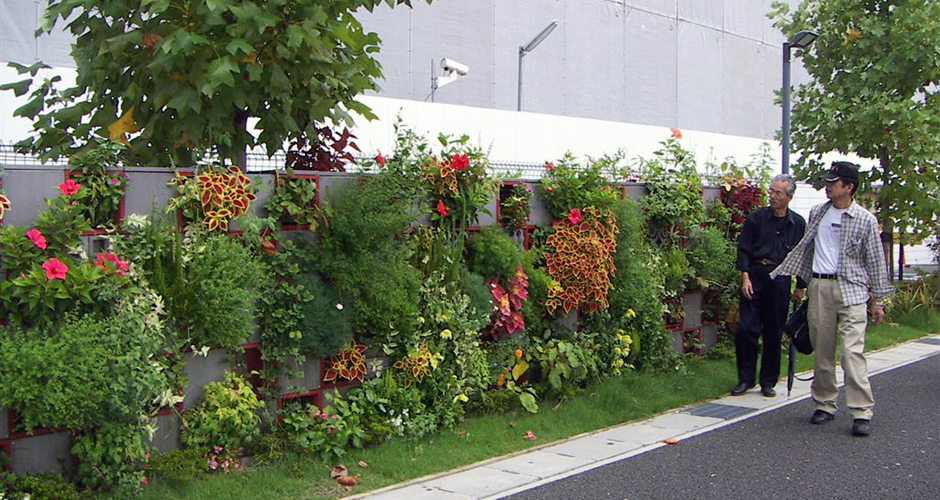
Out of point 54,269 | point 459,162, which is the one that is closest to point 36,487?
point 54,269

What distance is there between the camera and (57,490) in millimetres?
5008

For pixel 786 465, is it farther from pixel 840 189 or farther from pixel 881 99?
pixel 881 99

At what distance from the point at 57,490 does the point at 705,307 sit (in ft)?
23.0

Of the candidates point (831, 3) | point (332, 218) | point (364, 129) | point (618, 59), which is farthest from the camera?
point (618, 59)

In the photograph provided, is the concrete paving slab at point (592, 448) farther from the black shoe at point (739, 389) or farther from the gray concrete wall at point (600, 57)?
the gray concrete wall at point (600, 57)

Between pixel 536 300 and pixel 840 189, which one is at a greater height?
pixel 840 189

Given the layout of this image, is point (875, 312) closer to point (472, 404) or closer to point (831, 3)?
point (472, 404)

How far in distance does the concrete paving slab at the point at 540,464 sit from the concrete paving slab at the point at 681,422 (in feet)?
4.01

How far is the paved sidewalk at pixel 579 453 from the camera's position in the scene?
5.88m

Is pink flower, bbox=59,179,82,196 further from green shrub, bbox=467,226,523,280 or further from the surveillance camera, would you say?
the surveillance camera

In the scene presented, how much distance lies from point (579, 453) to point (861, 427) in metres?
2.22

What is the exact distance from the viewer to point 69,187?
524 cm

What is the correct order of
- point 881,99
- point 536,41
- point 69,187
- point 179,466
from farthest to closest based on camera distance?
point 536,41 → point 881,99 → point 179,466 → point 69,187

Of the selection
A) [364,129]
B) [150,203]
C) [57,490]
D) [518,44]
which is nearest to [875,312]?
[150,203]
